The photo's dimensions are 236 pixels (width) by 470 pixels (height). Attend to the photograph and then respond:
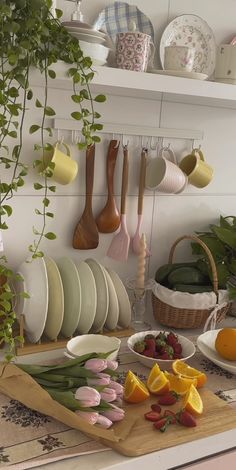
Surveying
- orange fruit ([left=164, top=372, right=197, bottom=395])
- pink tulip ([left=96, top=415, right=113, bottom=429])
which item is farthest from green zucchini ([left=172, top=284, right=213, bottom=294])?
pink tulip ([left=96, top=415, right=113, bottom=429])

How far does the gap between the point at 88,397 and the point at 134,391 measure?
0.12 meters

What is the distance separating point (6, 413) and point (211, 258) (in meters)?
0.72

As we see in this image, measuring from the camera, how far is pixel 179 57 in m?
1.40

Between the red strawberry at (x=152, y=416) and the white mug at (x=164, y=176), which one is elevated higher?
the white mug at (x=164, y=176)

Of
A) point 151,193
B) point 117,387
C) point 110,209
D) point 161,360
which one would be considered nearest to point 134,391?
point 117,387

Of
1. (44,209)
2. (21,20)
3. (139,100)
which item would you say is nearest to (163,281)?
(44,209)

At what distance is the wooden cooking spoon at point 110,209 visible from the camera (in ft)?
5.02

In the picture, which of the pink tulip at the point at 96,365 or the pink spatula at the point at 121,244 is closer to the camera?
the pink tulip at the point at 96,365

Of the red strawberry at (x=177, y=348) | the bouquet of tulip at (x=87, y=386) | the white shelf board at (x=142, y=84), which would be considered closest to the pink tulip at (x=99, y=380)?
the bouquet of tulip at (x=87, y=386)

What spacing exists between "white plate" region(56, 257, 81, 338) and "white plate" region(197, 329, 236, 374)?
1.11ft

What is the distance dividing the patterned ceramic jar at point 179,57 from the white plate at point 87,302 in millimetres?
608

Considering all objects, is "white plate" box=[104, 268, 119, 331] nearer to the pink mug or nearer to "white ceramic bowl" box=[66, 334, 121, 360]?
"white ceramic bowl" box=[66, 334, 121, 360]

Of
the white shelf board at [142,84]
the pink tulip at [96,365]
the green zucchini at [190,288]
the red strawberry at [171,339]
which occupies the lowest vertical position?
the red strawberry at [171,339]

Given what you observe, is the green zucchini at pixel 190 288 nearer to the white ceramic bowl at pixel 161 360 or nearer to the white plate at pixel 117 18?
the white ceramic bowl at pixel 161 360
